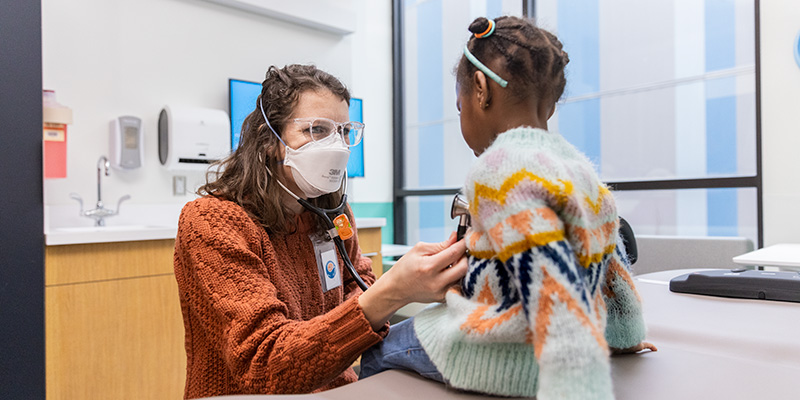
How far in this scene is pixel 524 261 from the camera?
63 centimetres

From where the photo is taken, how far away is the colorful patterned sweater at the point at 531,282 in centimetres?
59

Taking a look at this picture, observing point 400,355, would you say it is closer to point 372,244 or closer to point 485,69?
point 485,69

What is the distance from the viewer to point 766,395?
0.71m

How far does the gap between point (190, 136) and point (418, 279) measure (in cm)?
264

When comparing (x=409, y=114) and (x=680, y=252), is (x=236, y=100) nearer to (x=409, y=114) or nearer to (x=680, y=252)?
(x=409, y=114)

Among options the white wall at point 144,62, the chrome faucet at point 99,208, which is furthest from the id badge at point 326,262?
the white wall at point 144,62

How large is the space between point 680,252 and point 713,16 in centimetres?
136

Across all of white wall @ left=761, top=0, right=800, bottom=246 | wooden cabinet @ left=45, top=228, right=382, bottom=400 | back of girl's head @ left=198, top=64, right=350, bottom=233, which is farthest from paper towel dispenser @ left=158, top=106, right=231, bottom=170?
white wall @ left=761, top=0, right=800, bottom=246

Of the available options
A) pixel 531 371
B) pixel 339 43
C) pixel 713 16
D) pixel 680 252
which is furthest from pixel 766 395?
pixel 339 43

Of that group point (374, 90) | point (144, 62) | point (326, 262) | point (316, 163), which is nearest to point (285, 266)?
point (326, 262)

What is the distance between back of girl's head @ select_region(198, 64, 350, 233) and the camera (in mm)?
1129

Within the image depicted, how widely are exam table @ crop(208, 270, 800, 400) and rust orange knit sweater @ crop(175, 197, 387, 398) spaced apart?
13cm

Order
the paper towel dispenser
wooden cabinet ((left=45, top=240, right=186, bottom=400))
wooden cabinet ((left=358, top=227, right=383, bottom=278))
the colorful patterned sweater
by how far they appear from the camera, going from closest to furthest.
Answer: the colorful patterned sweater < wooden cabinet ((left=45, top=240, right=186, bottom=400)) < the paper towel dispenser < wooden cabinet ((left=358, top=227, right=383, bottom=278))

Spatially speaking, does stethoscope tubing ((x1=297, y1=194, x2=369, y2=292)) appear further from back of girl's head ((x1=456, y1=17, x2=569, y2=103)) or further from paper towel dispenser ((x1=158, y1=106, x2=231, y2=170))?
paper towel dispenser ((x1=158, y1=106, x2=231, y2=170))
